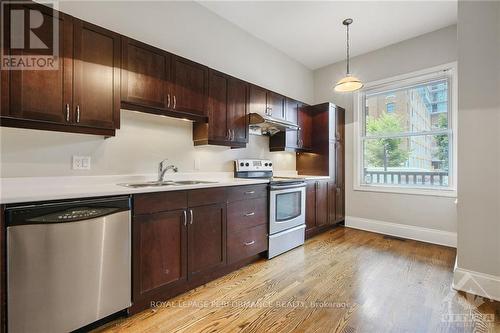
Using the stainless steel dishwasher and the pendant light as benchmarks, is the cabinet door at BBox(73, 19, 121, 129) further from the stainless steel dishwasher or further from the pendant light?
the pendant light

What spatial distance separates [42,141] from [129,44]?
105cm

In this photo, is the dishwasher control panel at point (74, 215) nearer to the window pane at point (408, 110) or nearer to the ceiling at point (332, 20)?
the ceiling at point (332, 20)

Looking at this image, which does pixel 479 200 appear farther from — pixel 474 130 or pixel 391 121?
pixel 391 121

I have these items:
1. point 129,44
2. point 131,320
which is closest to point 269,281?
point 131,320

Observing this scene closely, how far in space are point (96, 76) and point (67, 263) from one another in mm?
1358

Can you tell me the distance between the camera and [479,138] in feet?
6.82

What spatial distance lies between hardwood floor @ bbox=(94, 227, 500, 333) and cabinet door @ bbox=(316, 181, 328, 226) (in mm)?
930

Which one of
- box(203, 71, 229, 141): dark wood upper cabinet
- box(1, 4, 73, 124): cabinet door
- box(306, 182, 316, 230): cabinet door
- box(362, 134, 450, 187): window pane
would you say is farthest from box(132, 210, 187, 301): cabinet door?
box(362, 134, 450, 187): window pane

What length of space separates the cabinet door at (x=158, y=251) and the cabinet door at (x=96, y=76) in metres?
0.87

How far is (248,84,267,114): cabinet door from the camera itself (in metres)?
3.12

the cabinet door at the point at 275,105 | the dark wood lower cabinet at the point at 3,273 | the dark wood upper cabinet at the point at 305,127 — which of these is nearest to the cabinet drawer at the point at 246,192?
the cabinet door at the point at 275,105

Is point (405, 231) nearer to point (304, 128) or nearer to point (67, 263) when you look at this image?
point (304, 128)

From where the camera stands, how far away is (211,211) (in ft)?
7.24

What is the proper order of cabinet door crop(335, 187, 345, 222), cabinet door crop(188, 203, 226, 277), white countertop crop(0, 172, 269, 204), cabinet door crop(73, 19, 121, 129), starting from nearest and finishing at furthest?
white countertop crop(0, 172, 269, 204) → cabinet door crop(73, 19, 121, 129) → cabinet door crop(188, 203, 226, 277) → cabinet door crop(335, 187, 345, 222)
